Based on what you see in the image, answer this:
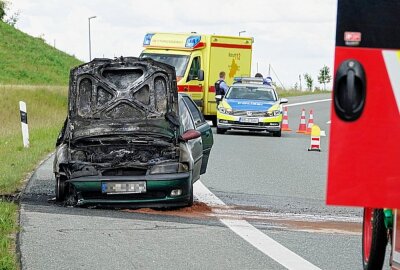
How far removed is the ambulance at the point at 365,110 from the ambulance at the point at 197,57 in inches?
1166

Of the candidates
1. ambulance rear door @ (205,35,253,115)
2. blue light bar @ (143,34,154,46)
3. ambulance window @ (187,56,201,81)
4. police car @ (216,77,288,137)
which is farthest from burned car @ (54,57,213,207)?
ambulance rear door @ (205,35,253,115)

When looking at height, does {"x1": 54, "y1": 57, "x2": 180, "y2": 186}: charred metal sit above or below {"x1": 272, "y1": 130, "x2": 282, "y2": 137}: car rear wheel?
above

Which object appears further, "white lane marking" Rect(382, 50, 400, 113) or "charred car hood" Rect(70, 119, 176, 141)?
"charred car hood" Rect(70, 119, 176, 141)

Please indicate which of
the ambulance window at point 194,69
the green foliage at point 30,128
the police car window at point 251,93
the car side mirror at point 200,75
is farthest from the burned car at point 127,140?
the car side mirror at point 200,75

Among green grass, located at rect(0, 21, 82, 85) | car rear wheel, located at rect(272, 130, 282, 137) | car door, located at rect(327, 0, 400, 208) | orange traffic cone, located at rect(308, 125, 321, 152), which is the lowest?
green grass, located at rect(0, 21, 82, 85)

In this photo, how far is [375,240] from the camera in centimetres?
789

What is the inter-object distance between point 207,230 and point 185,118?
145 inches

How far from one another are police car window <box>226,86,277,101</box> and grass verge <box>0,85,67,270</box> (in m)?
5.25

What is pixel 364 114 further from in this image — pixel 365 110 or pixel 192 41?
pixel 192 41

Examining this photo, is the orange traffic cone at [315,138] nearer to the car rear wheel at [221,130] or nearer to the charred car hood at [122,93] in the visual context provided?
the car rear wheel at [221,130]

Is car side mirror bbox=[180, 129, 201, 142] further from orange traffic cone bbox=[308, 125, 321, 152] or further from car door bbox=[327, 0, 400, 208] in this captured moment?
orange traffic cone bbox=[308, 125, 321, 152]

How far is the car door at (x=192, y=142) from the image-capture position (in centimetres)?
1465

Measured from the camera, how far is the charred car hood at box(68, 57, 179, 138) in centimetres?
1474

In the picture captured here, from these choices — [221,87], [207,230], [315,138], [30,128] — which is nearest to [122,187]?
[207,230]
